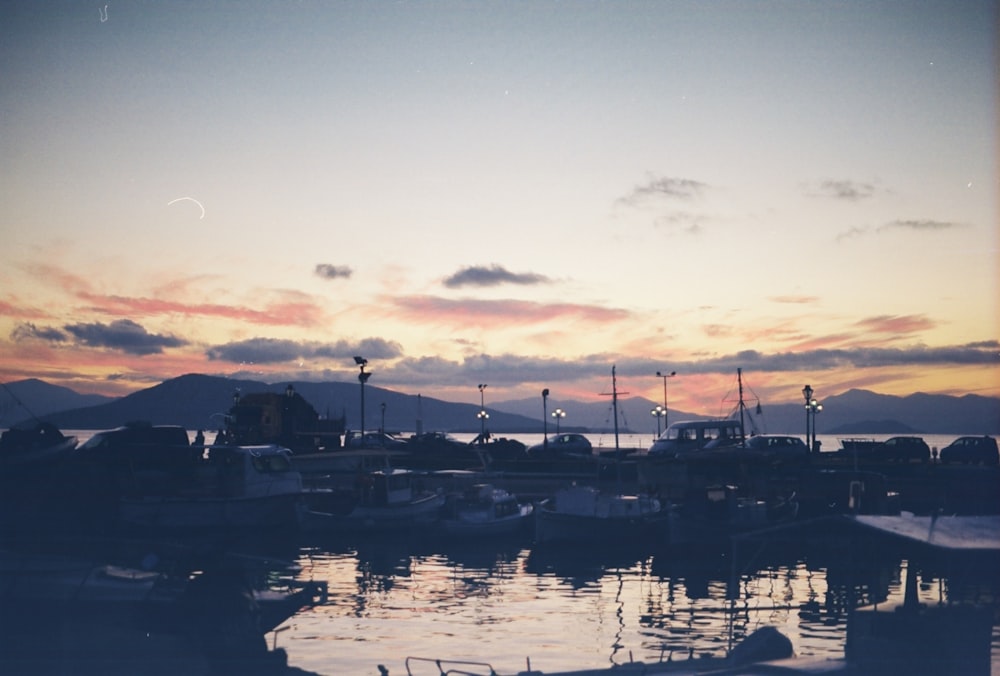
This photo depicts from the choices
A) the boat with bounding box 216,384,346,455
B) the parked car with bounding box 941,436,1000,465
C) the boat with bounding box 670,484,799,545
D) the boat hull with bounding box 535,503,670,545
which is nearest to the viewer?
the boat with bounding box 670,484,799,545

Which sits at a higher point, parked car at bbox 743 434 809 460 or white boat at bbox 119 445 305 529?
parked car at bbox 743 434 809 460

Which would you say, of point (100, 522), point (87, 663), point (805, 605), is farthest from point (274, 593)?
point (100, 522)

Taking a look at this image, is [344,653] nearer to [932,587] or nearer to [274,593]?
[274,593]

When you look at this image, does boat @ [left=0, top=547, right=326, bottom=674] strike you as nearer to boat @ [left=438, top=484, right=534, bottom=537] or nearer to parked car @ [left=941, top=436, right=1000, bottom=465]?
boat @ [left=438, top=484, right=534, bottom=537]

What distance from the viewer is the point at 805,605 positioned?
36750 mm

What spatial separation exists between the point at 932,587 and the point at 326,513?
2965cm

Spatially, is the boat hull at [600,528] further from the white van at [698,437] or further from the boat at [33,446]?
the boat at [33,446]

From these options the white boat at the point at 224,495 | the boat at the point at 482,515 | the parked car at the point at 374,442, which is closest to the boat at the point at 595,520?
the boat at the point at 482,515

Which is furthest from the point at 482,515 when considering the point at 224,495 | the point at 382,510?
the point at 224,495

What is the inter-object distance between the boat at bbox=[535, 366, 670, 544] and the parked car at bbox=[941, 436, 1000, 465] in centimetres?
3358

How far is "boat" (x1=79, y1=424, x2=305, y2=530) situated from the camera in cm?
5038

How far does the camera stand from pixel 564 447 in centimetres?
8919

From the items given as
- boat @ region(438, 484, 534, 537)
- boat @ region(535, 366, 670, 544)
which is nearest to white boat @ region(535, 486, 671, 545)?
boat @ region(535, 366, 670, 544)

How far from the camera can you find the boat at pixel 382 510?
5216cm
